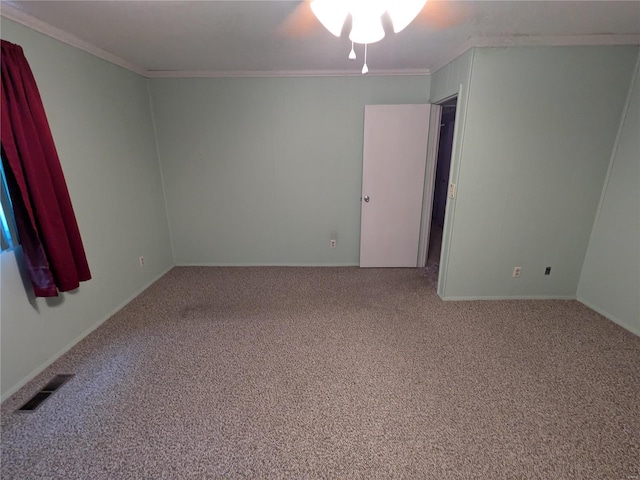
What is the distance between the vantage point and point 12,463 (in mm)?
1436

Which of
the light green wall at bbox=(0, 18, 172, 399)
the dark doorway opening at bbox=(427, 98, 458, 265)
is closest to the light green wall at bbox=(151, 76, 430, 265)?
the light green wall at bbox=(0, 18, 172, 399)

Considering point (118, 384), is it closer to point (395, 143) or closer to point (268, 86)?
point (268, 86)

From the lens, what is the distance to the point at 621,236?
8.27 ft

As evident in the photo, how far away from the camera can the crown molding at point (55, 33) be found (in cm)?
→ 178

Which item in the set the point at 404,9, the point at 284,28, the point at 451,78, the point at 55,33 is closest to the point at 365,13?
the point at 404,9

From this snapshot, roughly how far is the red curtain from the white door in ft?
9.13

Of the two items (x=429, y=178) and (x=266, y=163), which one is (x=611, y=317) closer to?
(x=429, y=178)

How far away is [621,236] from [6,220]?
180 inches

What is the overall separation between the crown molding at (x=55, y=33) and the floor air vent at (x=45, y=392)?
2301mm

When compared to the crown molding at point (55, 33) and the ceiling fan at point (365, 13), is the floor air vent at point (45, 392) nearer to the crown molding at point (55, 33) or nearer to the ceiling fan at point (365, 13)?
the crown molding at point (55, 33)

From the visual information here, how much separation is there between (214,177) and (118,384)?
7.86ft

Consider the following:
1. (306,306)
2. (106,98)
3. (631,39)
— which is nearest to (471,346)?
(306,306)

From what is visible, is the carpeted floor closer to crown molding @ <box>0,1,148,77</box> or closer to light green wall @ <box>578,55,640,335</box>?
light green wall @ <box>578,55,640,335</box>

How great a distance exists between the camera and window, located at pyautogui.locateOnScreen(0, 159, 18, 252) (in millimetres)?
1769
